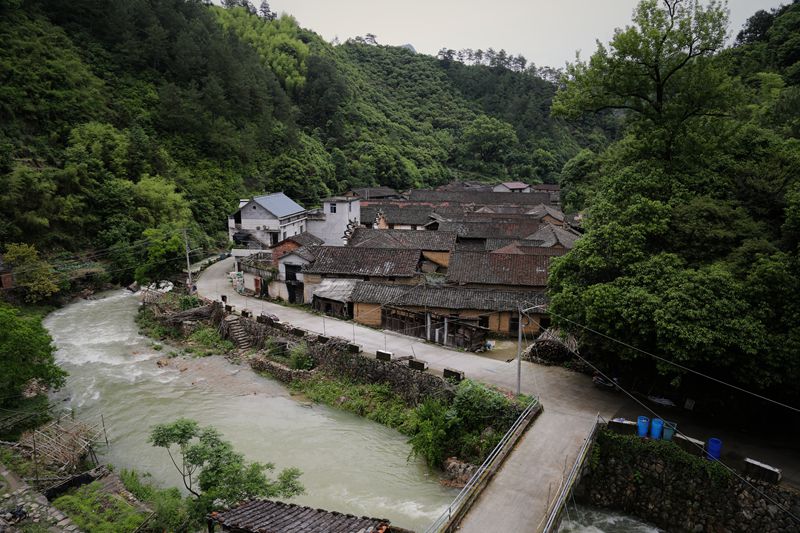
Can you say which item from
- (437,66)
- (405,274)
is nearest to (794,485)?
(405,274)

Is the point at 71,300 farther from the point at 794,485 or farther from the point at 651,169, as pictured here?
the point at 794,485

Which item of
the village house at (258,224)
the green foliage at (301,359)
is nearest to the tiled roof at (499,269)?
the green foliage at (301,359)

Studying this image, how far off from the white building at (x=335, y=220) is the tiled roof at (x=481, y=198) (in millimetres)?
23669

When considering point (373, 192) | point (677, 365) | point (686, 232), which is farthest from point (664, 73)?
point (373, 192)

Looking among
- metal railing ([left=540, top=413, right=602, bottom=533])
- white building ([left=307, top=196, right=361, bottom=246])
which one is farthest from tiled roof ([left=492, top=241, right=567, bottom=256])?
metal railing ([left=540, top=413, right=602, bottom=533])

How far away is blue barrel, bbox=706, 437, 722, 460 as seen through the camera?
13464 mm

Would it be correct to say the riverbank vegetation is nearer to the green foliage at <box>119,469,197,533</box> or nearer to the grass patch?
the green foliage at <box>119,469,197,533</box>

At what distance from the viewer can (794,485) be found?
12469 millimetres

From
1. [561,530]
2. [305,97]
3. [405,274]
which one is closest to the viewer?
[561,530]

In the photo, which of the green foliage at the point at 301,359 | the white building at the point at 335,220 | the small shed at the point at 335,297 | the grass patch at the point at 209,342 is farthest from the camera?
the white building at the point at 335,220

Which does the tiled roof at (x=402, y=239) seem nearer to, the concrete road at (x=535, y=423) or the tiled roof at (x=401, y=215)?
the concrete road at (x=535, y=423)

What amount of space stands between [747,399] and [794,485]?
3.19 metres

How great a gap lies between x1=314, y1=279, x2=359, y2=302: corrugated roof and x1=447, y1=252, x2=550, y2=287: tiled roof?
610 cm

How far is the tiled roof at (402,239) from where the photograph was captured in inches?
1421
